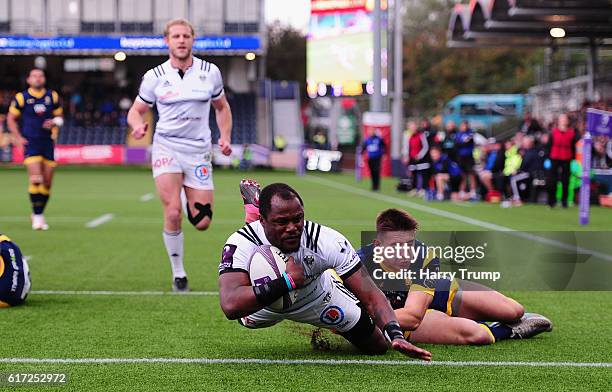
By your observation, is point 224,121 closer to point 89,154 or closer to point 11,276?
point 11,276

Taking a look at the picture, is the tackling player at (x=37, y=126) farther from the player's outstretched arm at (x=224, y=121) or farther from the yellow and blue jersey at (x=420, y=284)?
the yellow and blue jersey at (x=420, y=284)

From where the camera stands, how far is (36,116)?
568 inches

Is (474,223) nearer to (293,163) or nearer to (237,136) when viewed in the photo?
(293,163)

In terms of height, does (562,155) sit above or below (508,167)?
above

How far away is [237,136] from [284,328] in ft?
148

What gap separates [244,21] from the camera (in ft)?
176

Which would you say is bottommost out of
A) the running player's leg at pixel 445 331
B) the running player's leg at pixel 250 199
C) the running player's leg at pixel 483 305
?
the running player's leg at pixel 445 331

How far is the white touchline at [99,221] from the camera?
15836 millimetres

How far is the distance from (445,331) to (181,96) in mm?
3546

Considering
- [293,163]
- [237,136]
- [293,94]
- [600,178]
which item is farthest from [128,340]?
[293,94]

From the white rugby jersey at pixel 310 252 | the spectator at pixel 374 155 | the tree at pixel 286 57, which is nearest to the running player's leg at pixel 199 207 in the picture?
the white rugby jersey at pixel 310 252

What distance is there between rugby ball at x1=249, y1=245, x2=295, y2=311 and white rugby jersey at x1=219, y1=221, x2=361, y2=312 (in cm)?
4

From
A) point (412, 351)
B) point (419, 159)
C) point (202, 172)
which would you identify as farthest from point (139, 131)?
point (419, 159)

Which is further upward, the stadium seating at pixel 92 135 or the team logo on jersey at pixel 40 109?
the team logo on jersey at pixel 40 109
